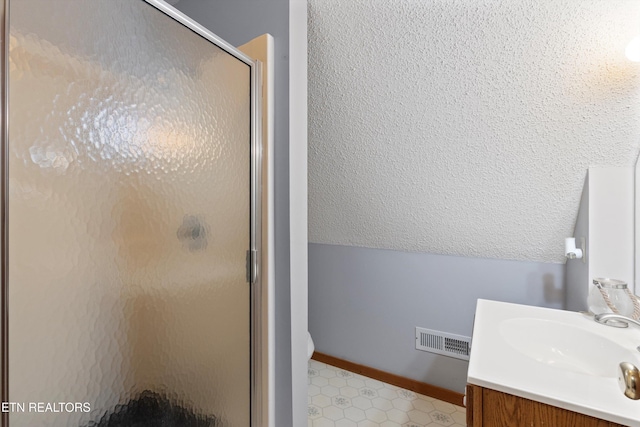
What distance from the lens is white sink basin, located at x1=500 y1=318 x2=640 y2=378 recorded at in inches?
37.5

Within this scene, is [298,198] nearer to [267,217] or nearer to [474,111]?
[267,217]

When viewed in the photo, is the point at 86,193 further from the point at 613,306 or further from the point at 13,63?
the point at 613,306

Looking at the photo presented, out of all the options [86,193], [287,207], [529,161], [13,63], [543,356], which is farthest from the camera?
[529,161]

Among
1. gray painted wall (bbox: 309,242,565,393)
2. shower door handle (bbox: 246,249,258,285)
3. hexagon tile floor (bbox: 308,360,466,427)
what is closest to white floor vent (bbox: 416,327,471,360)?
gray painted wall (bbox: 309,242,565,393)

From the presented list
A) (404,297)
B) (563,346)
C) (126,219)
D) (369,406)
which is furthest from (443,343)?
(126,219)

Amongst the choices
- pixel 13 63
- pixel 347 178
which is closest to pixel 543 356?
pixel 347 178

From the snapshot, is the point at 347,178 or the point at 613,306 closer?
the point at 613,306

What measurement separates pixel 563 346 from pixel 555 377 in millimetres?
372

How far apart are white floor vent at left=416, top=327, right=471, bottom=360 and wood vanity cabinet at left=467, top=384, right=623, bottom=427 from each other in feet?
3.43

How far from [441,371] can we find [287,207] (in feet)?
4.79

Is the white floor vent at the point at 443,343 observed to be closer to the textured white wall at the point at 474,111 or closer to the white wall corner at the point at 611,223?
the textured white wall at the point at 474,111

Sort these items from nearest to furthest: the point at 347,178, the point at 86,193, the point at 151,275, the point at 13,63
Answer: the point at 13,63 → the point at 86,193 → the point at 151,275 → the point at 347,178

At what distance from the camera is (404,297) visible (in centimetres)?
197

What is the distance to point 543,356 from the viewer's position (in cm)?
105
